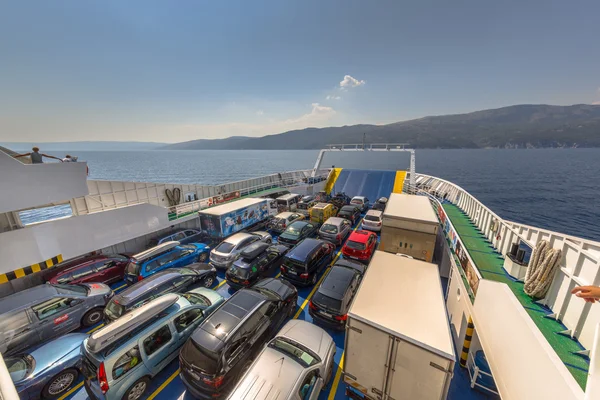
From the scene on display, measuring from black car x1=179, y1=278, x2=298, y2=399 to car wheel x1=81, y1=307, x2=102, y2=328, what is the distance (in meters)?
4.81

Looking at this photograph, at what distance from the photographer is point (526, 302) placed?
16.9 feet

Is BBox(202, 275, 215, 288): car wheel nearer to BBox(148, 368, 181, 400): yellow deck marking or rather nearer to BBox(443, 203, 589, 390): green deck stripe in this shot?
BBox(148, 368, 181, 400): yellow deck marking

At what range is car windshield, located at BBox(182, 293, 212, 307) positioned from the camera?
6621 mm

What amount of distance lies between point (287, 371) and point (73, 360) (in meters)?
5.64

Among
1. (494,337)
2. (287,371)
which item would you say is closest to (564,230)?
(494,337)

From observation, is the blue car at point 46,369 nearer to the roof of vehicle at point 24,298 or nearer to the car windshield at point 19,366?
the car windshield at point 19,366

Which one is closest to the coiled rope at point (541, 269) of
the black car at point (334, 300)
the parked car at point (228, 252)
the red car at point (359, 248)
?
the black car at point (334, 300)

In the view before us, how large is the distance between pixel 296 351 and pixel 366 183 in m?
21.3

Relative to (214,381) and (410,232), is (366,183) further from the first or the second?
(214,381)

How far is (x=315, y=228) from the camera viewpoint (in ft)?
44.9

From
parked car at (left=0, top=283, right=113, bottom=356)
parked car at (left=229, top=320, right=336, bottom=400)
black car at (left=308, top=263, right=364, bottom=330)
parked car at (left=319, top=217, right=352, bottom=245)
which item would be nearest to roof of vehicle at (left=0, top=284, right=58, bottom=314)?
parked car at (left=0, top=283, right=113, bottom=356)

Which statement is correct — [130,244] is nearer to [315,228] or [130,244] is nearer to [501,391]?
[315,228]

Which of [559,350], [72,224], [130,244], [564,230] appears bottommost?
[564,230]

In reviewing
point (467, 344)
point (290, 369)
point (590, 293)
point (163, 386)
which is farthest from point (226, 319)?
point (467, 344)
